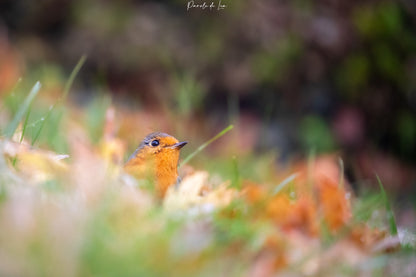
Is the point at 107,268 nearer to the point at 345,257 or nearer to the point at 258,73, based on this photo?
the point at 345,257

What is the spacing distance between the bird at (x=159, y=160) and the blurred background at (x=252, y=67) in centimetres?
197

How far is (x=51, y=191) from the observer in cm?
141

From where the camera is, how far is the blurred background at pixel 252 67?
176 inches

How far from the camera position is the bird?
184 cm

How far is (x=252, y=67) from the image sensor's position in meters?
4.80

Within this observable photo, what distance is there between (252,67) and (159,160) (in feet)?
9.83

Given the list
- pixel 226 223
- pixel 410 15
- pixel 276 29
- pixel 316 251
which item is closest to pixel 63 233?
pixel 226 223

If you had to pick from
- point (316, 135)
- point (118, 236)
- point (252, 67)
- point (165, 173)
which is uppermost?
point (118, 236)

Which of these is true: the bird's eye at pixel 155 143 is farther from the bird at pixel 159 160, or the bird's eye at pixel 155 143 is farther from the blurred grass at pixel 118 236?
the blurred grass at pixel 118 236

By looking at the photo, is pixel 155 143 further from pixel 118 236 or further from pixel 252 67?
pixel 252 67

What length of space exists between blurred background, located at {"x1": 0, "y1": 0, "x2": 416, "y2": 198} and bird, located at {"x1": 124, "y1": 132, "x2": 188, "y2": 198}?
6.47 feet

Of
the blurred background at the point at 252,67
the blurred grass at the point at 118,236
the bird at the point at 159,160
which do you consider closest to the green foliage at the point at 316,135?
the blurred background at the point at 252,67

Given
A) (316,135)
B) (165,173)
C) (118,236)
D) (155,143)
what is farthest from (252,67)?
(118,236)

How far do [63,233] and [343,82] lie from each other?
385cm
